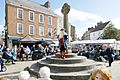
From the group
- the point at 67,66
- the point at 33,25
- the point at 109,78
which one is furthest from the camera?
the point at 33,25

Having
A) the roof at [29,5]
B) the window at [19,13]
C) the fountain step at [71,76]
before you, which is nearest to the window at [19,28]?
the window at [19,13]

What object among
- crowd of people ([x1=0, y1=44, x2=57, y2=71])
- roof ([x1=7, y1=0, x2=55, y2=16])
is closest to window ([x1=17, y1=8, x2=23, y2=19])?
roof ([x1=7, y1=0, x2=55, y2=16])

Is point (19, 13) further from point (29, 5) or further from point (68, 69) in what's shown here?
point (68, 69)

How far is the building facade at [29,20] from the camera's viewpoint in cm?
3106

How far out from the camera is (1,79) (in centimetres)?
305

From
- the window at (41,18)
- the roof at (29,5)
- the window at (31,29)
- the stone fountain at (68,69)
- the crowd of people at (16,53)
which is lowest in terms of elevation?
the stone fountain at (68,69)

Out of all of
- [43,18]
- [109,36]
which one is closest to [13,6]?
[43,18]

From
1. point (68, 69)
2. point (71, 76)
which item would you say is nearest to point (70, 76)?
point (71, 76)

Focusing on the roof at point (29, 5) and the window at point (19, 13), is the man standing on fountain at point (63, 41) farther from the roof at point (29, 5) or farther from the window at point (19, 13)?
the window at point (19, 13)

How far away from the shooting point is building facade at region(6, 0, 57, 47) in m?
31.1

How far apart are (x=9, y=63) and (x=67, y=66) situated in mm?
7037

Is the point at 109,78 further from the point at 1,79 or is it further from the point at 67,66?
the point at 67,66

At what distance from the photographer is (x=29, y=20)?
3447 cm

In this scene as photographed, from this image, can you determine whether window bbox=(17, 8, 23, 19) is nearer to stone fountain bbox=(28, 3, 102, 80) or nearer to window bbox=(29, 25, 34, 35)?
window bbox=(29, 25, 34, 35)
